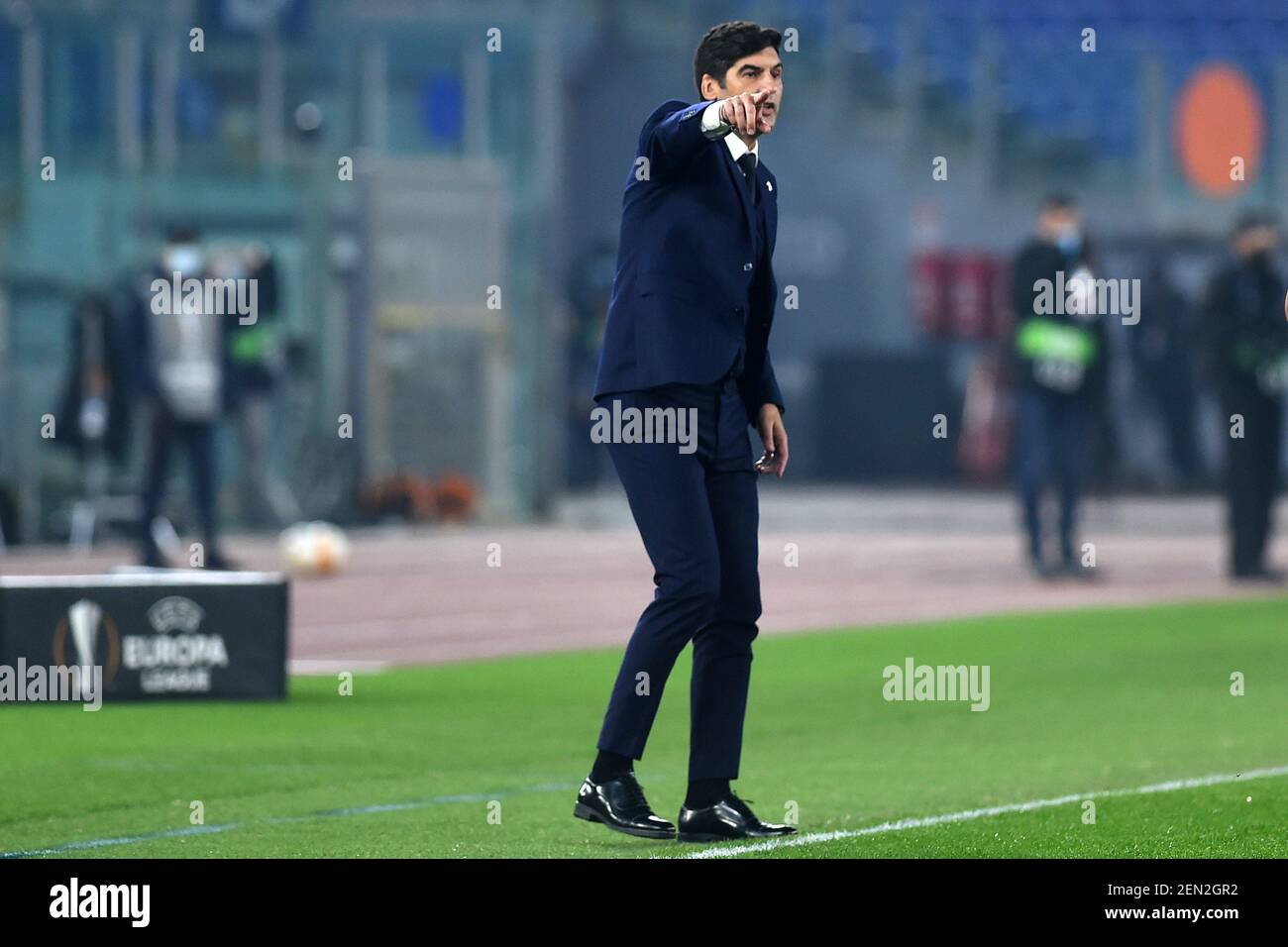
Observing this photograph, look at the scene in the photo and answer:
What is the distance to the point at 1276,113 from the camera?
31203 mm

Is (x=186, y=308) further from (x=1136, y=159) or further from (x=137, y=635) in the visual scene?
(x=1136, y=159)

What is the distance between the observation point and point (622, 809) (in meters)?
7.30

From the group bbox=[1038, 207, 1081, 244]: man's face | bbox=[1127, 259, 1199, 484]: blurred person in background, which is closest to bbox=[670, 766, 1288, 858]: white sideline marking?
bbox=[1038, 207, 1081, 244]: man's face

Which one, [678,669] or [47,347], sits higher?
[47,347]

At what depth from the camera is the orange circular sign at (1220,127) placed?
31375 mm

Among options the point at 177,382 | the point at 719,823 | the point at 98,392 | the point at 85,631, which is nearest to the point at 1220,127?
the point at 98,392

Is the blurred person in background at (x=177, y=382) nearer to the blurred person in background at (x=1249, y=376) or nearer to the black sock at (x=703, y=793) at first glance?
the blurred person in background at (x=1249, y=376)

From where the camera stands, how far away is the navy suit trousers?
285 inches

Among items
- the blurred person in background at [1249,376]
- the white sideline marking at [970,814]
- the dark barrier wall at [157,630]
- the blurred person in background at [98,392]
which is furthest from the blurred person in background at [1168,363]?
the white sideline marking at [970,814]

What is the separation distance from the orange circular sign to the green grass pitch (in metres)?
17.6

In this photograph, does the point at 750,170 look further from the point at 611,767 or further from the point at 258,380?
the point at 258,380

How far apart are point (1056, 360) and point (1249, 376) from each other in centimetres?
131

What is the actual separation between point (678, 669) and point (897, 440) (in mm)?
18326
